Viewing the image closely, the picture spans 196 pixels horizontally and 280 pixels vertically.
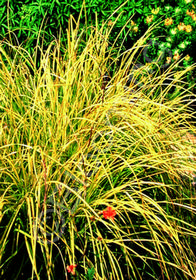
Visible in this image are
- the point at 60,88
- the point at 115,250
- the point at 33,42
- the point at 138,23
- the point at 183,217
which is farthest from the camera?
the point at 138,23

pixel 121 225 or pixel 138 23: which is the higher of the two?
pixel 138 23

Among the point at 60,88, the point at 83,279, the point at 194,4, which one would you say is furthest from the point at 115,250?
the point at 194,4

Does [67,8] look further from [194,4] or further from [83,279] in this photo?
[83,279]

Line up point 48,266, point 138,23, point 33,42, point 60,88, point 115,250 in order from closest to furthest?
point 48,266 < point 115,250 < point 60,88 < point 33,42 < point 138,23

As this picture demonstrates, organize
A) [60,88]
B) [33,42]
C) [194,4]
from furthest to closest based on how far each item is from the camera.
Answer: [194,4] → [33,42] → [60,88]

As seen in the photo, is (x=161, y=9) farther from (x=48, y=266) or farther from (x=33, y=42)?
(x=48, y=266)

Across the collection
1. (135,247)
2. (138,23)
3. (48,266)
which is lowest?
(135,247)

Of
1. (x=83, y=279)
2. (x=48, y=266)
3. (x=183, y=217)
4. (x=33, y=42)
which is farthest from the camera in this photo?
(x=33, y=42)

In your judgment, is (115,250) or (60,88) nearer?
(115,250)

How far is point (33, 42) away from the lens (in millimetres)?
3658

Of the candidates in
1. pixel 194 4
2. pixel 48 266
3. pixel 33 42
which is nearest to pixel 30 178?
pixel 48 266

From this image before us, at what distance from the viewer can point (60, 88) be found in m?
2.88

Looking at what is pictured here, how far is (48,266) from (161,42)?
2.74m

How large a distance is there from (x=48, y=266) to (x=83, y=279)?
25 cm
